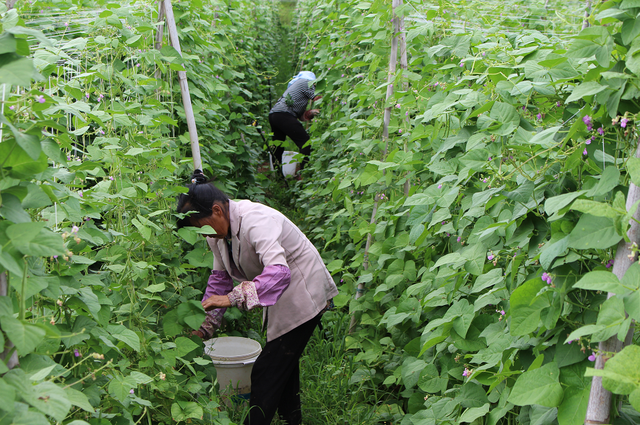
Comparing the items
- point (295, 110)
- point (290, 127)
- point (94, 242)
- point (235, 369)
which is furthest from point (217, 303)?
point (295, 110)

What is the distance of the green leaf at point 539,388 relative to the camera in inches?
48.7

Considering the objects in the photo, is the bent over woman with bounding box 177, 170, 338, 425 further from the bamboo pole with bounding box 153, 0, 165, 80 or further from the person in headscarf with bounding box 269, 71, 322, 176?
the person in headscarf with bounding box 269, 71, 322, 176

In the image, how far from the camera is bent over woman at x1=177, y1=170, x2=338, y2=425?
8.21ft

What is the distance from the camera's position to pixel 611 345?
119 cm

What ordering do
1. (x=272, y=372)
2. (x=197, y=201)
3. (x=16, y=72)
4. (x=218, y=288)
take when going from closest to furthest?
(x=16, y=72) → (x=197, y=201) → (x=272, y=372) → (x=218, y=288)

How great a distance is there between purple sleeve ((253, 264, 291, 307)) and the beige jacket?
105mm

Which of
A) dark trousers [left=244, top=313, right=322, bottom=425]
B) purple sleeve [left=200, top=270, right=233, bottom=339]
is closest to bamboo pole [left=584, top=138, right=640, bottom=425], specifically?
dark trousers [left=244, top=313, right=322, bottom=425]

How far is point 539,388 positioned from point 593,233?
1.28ft

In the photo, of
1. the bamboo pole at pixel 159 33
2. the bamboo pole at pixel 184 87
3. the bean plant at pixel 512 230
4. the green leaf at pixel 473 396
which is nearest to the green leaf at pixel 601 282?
the bean plant at pixel 512 230

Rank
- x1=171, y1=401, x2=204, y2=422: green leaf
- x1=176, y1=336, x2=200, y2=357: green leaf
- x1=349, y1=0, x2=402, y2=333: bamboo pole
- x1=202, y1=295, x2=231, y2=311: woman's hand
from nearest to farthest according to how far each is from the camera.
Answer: x1=171, y1=401, x2=204, y2=422: green leaf
x1=176, y1=336, x2=200, y2=357: green leaf
x1=202, y1=295, x2=231, y2=311: woman's hand
x1=349, y1=0, x2=402, y2=333: bamboo pole

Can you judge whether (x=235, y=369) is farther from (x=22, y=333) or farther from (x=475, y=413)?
(x=22, y=333)

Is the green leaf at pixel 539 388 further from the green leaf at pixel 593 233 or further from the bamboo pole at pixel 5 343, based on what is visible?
the bamboo pole at pixel 5 343

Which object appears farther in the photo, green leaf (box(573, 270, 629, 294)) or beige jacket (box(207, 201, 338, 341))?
beige jacket (box(207, 201, 338, 341))

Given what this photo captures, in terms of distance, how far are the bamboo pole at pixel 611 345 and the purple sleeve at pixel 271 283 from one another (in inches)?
56.8
